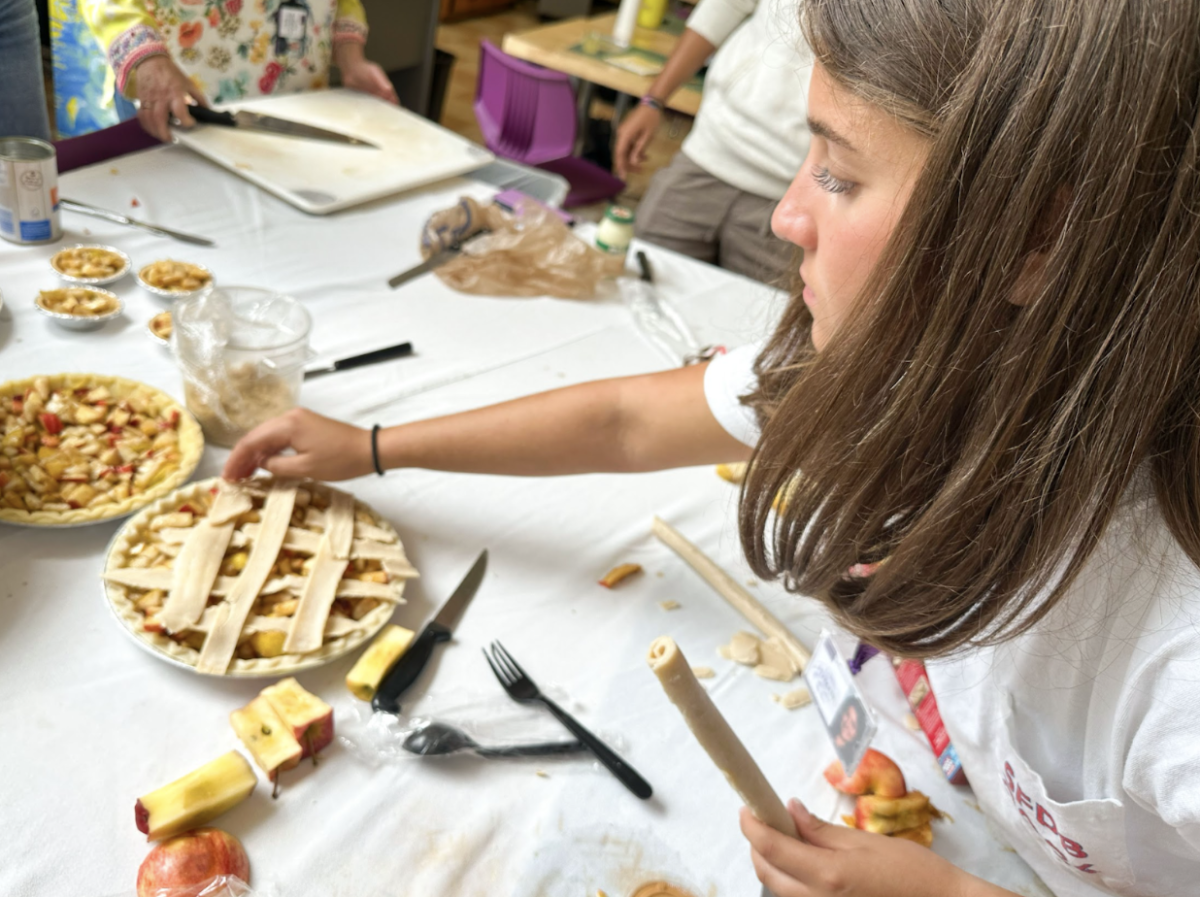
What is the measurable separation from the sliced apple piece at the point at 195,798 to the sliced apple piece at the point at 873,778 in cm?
53

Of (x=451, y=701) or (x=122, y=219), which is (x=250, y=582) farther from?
(x=122, y=219)

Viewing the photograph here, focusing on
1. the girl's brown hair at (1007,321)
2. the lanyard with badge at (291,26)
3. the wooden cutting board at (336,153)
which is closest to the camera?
the girl's brown hair at (1007,321)

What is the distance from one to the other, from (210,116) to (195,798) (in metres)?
1.46

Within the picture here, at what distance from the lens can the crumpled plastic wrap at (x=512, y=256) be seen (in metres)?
1.58

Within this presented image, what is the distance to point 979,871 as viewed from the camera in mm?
809

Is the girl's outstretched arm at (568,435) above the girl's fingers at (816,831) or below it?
above

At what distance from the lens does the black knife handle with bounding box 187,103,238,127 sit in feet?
5.64

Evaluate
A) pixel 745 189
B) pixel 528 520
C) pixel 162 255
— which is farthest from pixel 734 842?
pixel 745 189

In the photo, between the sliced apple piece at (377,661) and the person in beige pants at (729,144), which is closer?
the sliced apple piece at (377,661)

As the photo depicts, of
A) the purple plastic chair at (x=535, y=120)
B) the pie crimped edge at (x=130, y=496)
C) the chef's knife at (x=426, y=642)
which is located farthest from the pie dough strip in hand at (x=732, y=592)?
the purple plastic chair at (x=535, y=120)

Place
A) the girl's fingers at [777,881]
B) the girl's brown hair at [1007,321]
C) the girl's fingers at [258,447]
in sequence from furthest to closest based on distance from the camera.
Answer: the girl's fingers at [258,447] → the girl's fingers at [777,881] → the girl's brown hair at [1007,321]

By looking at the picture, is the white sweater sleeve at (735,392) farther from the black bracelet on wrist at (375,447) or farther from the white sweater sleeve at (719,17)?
the white sweater sleeve at (719,17)

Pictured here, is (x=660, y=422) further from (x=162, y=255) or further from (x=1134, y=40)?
(x=162, y=255)

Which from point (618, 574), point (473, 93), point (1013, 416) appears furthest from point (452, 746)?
point (473, 93)
